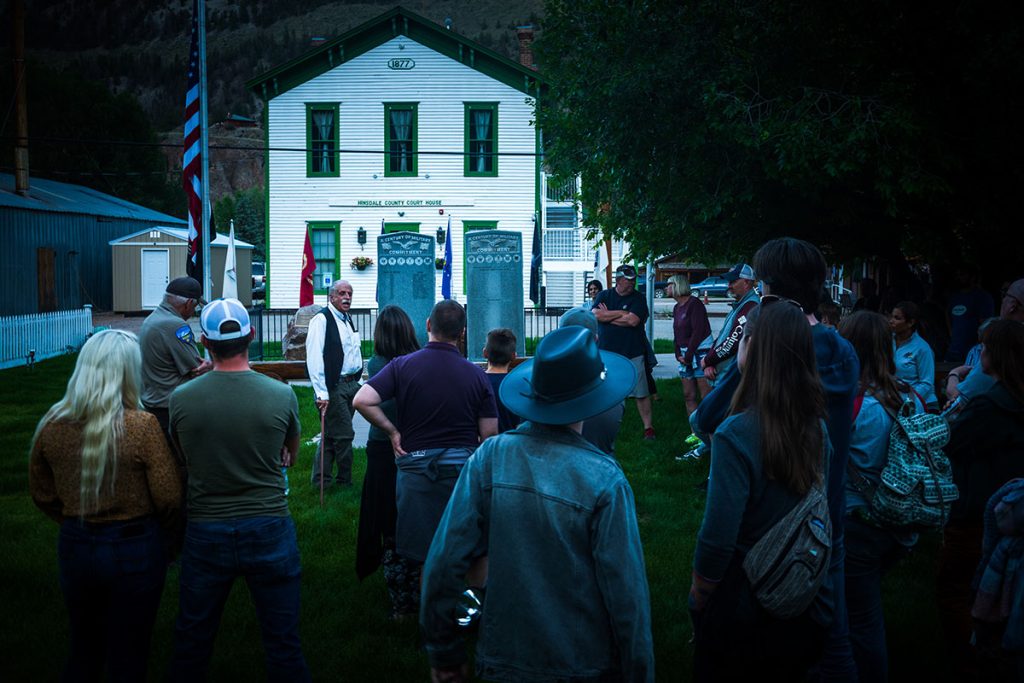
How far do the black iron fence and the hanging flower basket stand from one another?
166cm

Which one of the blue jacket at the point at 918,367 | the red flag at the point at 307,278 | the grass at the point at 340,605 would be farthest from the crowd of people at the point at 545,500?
the red flag at the point at 307,278

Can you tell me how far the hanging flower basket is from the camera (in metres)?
34.2

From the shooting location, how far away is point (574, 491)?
281 centimetres

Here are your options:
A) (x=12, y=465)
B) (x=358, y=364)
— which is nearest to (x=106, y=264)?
(x=12, y=465)

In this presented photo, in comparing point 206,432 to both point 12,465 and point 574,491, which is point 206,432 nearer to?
point 574,491

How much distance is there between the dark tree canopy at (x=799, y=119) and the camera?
35.5 feet

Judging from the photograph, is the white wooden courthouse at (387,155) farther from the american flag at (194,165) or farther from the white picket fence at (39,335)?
the american flag at (194,165)

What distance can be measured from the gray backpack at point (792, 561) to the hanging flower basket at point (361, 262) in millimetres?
31884

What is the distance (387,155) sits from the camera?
3425 centimetres

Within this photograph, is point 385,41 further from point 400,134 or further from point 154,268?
point 154,268

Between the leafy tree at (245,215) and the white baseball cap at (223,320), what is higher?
the leafy tree at (245,215)

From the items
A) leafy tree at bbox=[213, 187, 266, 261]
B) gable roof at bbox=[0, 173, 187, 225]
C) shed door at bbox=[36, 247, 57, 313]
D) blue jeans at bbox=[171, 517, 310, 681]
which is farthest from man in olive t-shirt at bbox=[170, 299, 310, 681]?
leafy tree at bbox=[213, 187, 266, 261]

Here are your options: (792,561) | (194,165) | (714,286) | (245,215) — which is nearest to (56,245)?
(194,165)

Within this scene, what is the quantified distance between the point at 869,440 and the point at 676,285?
7.60 metres
